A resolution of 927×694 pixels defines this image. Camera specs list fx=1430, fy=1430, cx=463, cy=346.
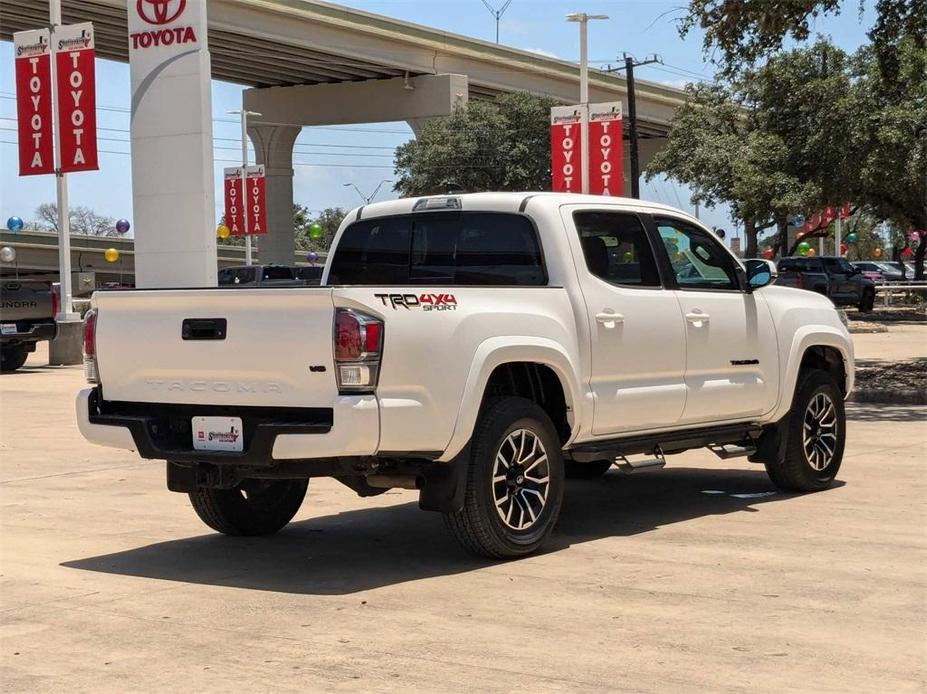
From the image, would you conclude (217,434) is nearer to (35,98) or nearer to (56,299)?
(35,98)

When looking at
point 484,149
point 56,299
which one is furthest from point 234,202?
point 56,299

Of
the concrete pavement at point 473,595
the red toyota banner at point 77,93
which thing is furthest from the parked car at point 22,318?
the concrete pavement at point 473,595

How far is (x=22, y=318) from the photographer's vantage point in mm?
24891

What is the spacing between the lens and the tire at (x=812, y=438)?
32.5ft

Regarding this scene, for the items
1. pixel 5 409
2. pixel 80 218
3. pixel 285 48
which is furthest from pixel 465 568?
pixel 80 218

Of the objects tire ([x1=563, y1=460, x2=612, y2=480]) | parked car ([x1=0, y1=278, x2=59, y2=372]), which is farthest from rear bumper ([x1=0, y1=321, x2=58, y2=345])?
tire ([x1=563, y1=460, x2=612, y2=480])

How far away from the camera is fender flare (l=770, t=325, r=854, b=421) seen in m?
9.78

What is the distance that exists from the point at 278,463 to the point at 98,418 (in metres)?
1.27

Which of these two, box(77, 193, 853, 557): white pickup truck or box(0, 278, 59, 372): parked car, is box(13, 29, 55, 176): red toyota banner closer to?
box(0, 278, 59, 372): parked car

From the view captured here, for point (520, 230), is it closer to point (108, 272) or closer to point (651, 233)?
point (651, 233)

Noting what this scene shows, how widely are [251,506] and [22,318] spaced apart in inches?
690

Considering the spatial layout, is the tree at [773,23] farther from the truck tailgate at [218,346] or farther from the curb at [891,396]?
the truck tailgate at [218,346]

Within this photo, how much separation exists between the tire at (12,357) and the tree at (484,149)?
41.1 metres

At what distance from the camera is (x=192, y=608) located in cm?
672
